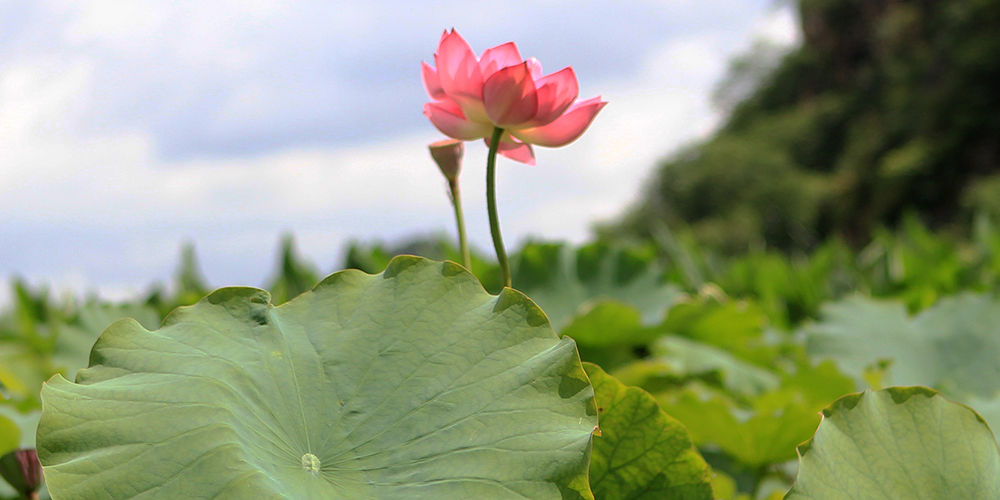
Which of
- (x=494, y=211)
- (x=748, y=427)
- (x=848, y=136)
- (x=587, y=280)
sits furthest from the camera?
(x=848, y=136)

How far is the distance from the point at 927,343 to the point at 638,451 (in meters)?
0.74

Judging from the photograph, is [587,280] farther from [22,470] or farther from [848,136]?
[848,136]

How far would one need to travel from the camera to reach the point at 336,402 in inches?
14.4

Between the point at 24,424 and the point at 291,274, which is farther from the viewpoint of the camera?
the point at 291,274

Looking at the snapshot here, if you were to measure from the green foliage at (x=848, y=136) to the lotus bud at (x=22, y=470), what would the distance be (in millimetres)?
13818

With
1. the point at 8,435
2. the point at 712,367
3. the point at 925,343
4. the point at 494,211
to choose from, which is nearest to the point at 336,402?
the point at 494,211

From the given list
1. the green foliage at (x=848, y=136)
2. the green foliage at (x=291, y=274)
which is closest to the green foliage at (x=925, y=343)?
the green foliage at (x=291, y=274)

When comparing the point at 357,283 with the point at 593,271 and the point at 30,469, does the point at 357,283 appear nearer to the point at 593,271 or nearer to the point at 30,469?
the point at 30,469

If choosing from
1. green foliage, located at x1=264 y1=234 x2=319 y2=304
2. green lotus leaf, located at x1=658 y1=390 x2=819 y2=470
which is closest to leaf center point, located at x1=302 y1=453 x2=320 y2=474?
green lotus leaf, located at x1=658 y1=390 x2=819 y2=470

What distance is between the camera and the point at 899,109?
18062 mm

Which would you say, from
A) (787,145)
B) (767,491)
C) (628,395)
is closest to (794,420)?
(767,491)

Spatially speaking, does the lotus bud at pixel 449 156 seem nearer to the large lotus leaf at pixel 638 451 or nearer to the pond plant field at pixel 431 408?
the pond plant field at pixel 431 408

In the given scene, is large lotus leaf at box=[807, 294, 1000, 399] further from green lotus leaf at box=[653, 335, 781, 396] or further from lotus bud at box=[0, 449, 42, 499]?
lotus bud at box=[0, 449, 42, 499]

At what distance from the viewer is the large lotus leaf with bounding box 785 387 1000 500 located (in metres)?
0.35
